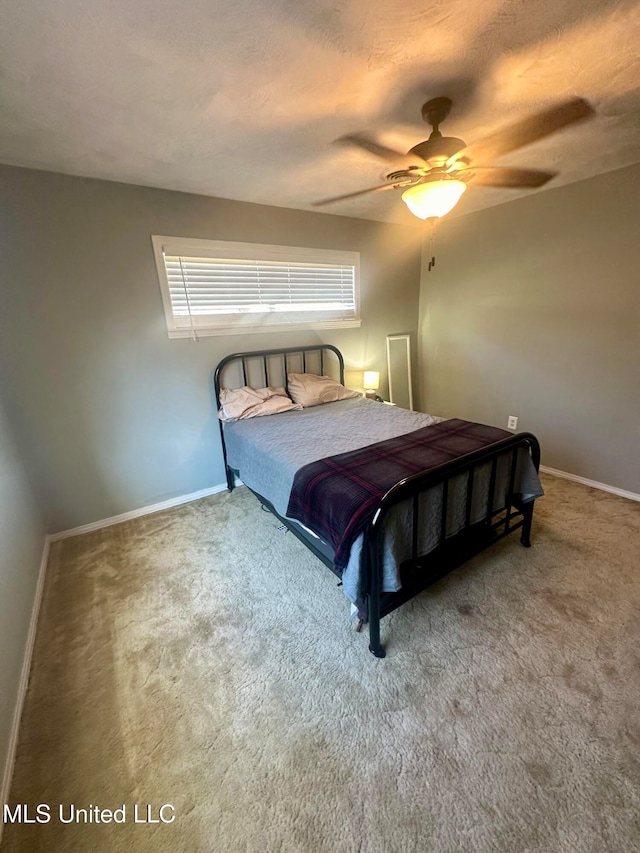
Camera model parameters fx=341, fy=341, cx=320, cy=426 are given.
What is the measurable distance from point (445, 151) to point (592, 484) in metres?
2.83

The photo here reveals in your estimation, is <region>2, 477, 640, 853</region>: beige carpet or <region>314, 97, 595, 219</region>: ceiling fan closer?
<region>2, 477, 640, 853</region>: beige carpet

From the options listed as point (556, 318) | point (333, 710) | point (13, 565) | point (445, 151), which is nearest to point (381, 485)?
point (333, 710)

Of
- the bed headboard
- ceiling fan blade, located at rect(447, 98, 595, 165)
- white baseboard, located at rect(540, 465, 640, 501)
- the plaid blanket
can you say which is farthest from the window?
white baseboard, located at rect(540, 465, 640, 501)

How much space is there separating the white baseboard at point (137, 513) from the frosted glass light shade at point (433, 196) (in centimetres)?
256

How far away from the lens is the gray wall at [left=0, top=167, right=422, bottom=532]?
213 centimetres

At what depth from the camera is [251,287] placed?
116 inches

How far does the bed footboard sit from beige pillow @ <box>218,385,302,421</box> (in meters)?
1.62

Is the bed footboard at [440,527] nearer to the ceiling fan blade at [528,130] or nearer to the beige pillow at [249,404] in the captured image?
the ceiling fan blade at [528,130]

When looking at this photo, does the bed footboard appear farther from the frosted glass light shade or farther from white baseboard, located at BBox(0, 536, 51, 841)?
white baseboard, located at BBox(0, 536, 51, 841)

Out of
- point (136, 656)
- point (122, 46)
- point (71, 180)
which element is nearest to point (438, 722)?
point (136, 656)

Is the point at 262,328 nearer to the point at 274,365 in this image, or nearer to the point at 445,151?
the point at 274,365

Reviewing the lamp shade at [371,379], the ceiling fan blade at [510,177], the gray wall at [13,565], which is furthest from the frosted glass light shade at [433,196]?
the gray wall at [13,565]

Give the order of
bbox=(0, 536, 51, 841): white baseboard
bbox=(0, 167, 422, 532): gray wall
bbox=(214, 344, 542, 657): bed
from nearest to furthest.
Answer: bbox=(0, 536, 51, 841): white baseboard, bbox=(214, 344, 542, 657): bed, bbox=(0, 167, 422, 532): gray wall

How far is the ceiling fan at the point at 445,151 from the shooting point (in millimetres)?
1560
